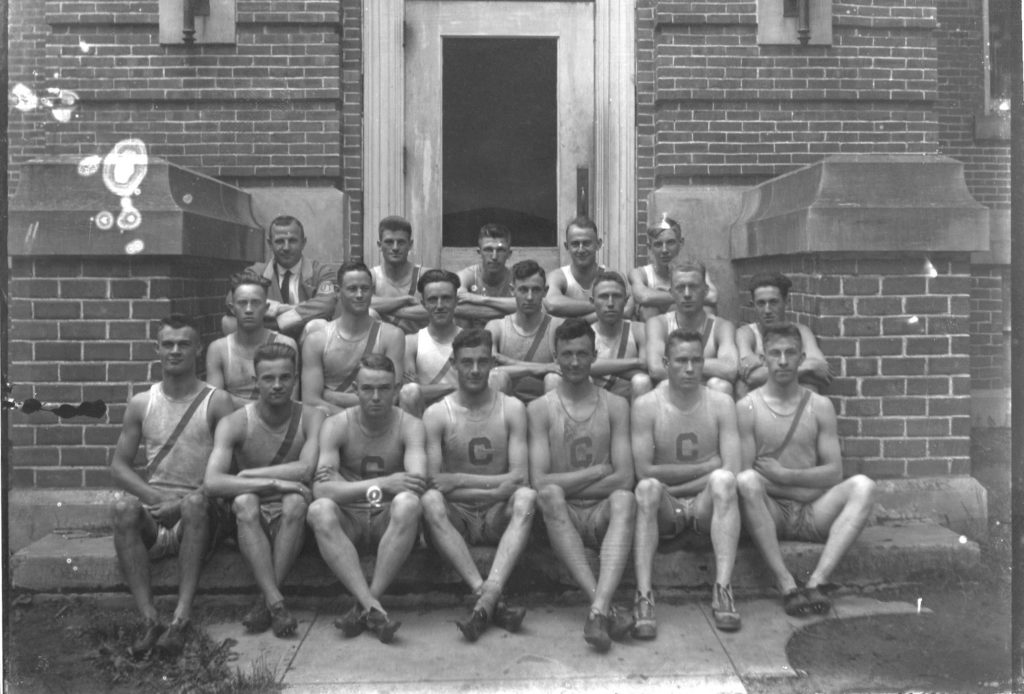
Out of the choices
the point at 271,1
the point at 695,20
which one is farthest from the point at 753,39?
the point at 271,1

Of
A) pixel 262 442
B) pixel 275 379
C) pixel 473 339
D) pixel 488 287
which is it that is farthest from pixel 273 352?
pixel 488 287

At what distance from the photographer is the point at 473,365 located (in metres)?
4.79

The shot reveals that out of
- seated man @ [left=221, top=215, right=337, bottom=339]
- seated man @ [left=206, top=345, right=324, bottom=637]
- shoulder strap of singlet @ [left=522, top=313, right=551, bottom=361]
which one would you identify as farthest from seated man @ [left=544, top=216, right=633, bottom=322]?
seated man @ [left=206, top=345, right=324, bottom=637]

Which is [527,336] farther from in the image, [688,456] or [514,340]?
[688,456]

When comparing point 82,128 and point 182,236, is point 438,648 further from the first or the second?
point 82,128

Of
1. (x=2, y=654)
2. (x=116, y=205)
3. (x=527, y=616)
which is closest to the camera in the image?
(x=2, y=654)

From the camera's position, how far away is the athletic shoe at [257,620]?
4.57 m

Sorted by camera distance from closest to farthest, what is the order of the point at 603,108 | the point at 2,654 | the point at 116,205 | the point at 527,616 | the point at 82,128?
1. the point at 2,654
2. the point at 527,616
3. the point at 116,205
4. the point at 82,128
5. the point at 603,108

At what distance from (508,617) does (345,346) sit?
1.80m

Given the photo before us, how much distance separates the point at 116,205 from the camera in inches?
212

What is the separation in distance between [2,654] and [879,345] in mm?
4724

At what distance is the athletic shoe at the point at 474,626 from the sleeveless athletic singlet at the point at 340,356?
160 centimetres

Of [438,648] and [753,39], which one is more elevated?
[753,39]

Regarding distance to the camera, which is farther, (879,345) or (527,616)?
(879,345)
